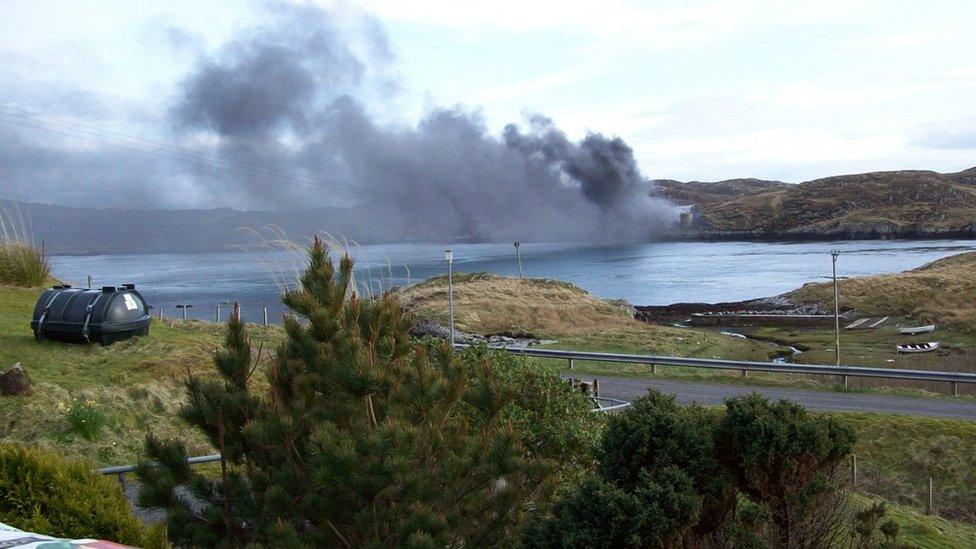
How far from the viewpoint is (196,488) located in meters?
6.35

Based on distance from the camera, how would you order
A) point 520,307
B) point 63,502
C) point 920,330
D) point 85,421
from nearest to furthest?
point 63,502 → point 85,421 → point 920,330 → point 520,307

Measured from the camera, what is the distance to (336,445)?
5.59 meters

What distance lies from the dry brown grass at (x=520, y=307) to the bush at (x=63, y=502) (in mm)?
42380

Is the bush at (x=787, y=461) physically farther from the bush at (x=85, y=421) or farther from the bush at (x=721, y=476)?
the bush at (x=85, y=421)

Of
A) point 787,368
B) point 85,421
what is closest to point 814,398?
point 787,368

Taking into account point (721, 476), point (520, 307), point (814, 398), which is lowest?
point (520, 307)

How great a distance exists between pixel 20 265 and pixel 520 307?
34.3 metres

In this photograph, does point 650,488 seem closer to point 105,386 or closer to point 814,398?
point 105,386

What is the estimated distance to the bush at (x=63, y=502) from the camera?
590 cm

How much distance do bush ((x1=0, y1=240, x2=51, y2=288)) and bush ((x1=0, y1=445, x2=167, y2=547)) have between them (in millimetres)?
23999

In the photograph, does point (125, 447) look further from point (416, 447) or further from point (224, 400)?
point (416, 447)

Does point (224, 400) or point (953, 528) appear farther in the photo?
point (953, 528)

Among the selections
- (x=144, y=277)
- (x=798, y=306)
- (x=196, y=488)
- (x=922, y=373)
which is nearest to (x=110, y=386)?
(x=196, y=488)

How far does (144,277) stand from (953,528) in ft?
437
